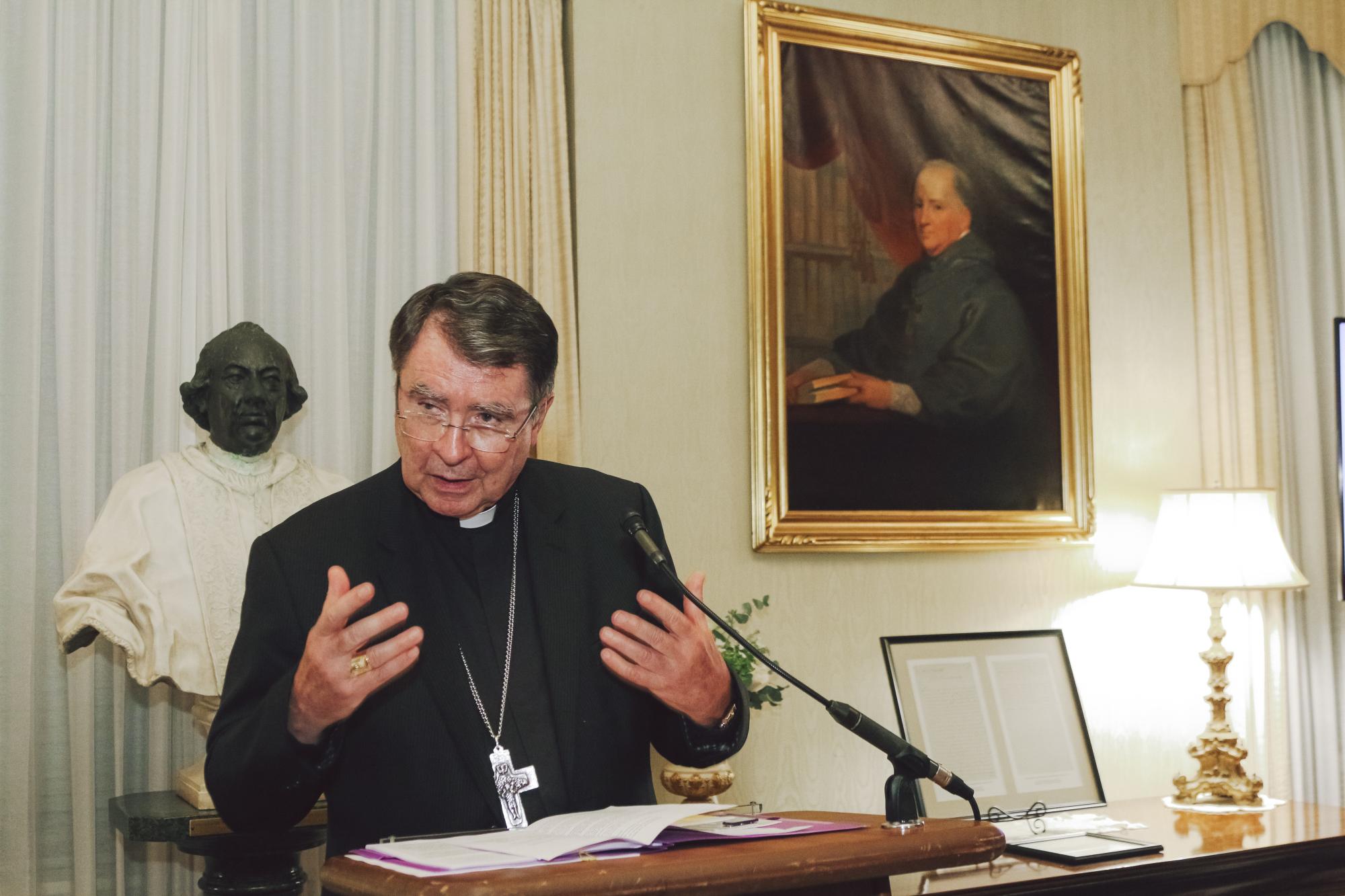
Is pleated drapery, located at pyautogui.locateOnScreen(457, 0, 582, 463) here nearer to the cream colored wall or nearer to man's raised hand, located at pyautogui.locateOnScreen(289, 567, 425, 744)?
the cream colored wall

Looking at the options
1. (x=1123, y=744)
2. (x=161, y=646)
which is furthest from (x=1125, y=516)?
(x=161, y=646)

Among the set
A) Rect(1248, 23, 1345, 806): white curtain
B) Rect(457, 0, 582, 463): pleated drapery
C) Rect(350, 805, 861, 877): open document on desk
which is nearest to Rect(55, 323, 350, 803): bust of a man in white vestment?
Rect(457, 0, 582, 463): pleated drapery

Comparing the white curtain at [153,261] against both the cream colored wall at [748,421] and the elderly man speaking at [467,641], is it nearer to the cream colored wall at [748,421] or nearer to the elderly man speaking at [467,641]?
the cream colored wall at [748,421]

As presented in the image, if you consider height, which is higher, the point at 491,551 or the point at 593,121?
the point at 593,121

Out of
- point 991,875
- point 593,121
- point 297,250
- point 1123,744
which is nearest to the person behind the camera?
point 991,875

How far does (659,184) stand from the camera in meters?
3.62

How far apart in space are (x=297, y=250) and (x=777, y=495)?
57.8 inches

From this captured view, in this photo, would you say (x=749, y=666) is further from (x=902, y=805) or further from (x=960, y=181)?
(x=960, y=181)

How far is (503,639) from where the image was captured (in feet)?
6.93

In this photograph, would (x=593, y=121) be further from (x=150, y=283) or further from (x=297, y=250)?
(x=150, y=283)

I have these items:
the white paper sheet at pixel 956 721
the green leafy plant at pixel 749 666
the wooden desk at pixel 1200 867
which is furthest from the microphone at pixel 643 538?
the white paper sheet at pixel 956 721

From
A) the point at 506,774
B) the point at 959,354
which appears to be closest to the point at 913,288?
the point at 959,354

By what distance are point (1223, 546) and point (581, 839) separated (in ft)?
9.62

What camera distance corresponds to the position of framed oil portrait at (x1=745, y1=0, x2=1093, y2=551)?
146 inches
